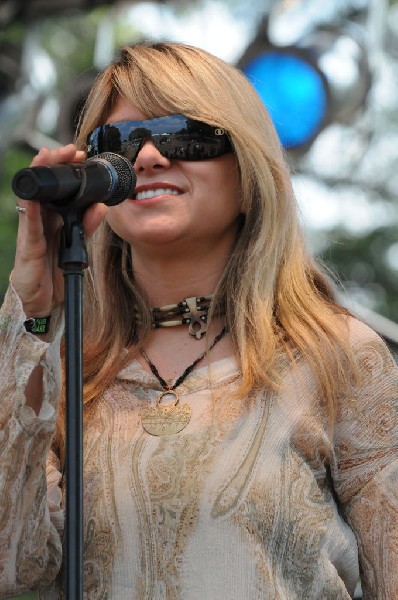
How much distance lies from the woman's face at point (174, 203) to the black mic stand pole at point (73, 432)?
59 cm

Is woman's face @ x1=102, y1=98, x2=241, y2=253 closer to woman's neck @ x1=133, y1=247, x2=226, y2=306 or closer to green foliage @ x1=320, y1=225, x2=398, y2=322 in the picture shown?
woman's neck @ x1=133, y1=247, x2=226, y2=306

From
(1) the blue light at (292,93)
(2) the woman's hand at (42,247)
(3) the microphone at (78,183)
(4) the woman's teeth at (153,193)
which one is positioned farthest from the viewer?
(1) the blue light at (292,93)

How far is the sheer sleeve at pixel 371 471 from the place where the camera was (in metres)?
2.82

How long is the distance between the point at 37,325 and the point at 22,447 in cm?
21

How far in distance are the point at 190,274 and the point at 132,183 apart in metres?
0.57

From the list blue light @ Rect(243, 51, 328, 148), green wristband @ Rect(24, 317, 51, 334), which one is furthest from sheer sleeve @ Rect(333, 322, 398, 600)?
blue light @ Rect(243, 51, 328, 148)

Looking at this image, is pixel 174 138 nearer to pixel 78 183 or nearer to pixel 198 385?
pixel 198 385

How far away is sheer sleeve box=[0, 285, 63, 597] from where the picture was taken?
102 inches

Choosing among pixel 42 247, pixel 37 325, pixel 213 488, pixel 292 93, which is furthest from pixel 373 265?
pixel 42 247

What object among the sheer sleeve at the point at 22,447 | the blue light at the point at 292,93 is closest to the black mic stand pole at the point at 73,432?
the sheer sleeve at the point at 22,447

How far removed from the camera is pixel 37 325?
259cm

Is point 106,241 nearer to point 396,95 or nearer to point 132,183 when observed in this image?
point 132,183

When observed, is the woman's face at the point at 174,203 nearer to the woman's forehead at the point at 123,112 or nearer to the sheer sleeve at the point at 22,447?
the woman's forehead at the point at 123,112

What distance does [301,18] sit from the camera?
637cm
